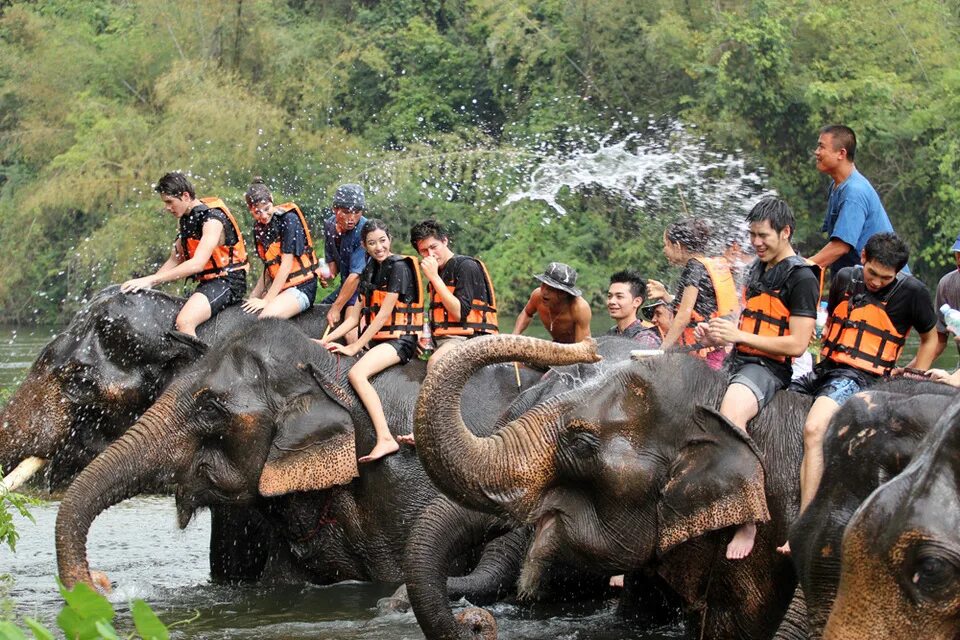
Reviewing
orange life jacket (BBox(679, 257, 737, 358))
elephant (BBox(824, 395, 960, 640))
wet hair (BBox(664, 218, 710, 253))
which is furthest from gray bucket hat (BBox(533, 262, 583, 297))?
elephant (BBox(824, 395, 960, 640))

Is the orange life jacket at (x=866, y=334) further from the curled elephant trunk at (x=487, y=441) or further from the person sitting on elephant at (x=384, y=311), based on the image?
the person sitting on elephant at (x=384, y=311)

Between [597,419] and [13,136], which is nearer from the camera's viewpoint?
[597,419]

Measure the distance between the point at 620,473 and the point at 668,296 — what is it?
149 inches

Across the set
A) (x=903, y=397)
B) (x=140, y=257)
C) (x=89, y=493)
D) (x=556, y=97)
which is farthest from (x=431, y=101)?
(x=903, y=397)

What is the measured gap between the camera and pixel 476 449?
529 centimetres

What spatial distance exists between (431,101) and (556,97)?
338 cm

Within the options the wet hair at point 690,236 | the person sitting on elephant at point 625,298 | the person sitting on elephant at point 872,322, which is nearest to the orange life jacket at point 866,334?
the person sitting on elephant at point 872,322

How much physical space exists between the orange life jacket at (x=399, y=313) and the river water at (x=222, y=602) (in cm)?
122

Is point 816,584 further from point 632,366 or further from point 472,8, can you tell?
point 472,8

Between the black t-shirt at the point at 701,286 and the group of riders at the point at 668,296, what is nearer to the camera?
the group of riders at the point at 668,296

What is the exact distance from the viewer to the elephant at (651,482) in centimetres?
540

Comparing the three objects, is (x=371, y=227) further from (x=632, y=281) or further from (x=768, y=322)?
(x=768, y=322)

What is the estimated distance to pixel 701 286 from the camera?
6.69 meters

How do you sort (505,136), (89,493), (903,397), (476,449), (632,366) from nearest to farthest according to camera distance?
(903,397) → (476,449) → (632,366) → (89,493) → (505,136)
